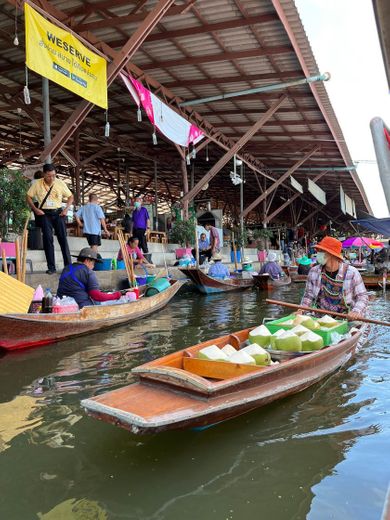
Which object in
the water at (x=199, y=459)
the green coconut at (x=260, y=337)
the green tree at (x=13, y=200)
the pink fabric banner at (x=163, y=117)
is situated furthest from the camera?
the pink fabric banner at (x=163, y=117)

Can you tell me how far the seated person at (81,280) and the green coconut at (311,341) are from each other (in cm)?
333

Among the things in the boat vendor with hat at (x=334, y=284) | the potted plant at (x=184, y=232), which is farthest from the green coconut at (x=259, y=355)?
the potted plant at (x=184, y=232)

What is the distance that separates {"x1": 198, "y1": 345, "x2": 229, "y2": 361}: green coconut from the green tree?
4887mm

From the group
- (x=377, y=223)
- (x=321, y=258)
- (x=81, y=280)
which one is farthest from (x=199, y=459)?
(x=377, y=223)

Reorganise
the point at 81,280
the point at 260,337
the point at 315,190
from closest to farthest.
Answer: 1. the point at 260,337
2. the point at 81,280
3. the point at 315,190

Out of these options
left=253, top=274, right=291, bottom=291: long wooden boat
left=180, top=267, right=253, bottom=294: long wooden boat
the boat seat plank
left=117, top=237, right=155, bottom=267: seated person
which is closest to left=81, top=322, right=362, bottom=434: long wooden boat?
the boat seat plank

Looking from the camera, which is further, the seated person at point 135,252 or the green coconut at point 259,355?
the seated person at point 135,252

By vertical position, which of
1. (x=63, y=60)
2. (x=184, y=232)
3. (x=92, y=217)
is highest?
(x=63, y=60)

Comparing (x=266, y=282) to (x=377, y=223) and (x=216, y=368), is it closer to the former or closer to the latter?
(x=377, y=223)

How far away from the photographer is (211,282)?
1190 cm

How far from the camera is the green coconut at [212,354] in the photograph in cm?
336

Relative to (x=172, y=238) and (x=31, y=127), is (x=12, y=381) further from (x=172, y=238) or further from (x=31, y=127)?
(x=31, y=127)

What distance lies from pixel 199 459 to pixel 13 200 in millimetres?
5650

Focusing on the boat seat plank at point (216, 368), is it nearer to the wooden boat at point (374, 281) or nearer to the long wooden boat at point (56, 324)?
the long wooden boat at point (56, 324)
